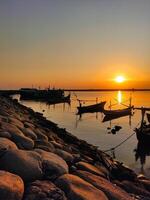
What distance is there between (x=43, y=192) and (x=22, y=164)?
2.30ft

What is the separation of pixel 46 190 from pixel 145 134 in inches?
822

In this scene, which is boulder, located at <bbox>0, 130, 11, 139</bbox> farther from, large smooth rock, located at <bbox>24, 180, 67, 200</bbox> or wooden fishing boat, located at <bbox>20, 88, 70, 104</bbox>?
wooden fishing boat, located at <bbox>20, 88, 70, 104</bbox>

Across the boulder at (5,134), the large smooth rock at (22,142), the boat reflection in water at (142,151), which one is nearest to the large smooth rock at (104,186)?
the large smooth rock at (22,142)

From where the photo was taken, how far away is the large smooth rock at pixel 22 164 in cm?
493

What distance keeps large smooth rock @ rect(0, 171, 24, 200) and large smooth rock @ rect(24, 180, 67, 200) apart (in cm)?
13

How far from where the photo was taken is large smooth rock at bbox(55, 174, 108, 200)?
4.71 meters

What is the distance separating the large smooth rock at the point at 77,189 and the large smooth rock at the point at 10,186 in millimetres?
701

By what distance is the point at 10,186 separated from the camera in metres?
4.26

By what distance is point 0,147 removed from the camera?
553 centimetres

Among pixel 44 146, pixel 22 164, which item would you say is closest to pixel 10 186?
pixel 22 164

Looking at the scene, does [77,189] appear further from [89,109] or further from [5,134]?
[89,109]

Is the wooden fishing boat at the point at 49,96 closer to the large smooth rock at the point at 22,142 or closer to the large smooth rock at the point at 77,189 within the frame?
the large smooth rock at the point at 22,142

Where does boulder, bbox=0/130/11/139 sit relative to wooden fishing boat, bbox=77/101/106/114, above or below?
above

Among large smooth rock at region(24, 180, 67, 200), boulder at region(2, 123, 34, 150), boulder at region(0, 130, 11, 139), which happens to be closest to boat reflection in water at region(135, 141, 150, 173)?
boulder at region(2, 123, 34, 150)
